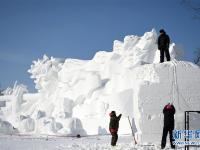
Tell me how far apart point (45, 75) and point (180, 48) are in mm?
14014

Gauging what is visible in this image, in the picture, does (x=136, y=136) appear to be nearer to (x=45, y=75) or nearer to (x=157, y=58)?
(x=157, y=58)

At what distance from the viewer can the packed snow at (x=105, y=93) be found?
41.5 feet

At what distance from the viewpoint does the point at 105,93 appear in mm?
31750

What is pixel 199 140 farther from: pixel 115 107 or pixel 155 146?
pixel 115 107

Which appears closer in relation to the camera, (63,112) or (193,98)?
(193,98)

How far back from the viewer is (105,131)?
26.6 m

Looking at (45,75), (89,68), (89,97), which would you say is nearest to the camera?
(89,97)

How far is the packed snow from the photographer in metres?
12.7

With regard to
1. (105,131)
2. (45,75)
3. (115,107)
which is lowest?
(105,131)

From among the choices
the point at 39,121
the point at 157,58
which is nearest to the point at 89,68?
the point at 157,58

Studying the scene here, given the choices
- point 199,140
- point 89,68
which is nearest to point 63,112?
point 89,68

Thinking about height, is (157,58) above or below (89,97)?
above

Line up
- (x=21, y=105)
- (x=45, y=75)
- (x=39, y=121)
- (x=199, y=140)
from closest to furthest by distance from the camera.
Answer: (x=199, y=140)
(x=39, y=121)
(x=45, y=75)
(x=21, y=105)

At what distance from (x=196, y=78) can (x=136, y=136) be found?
2.85m
